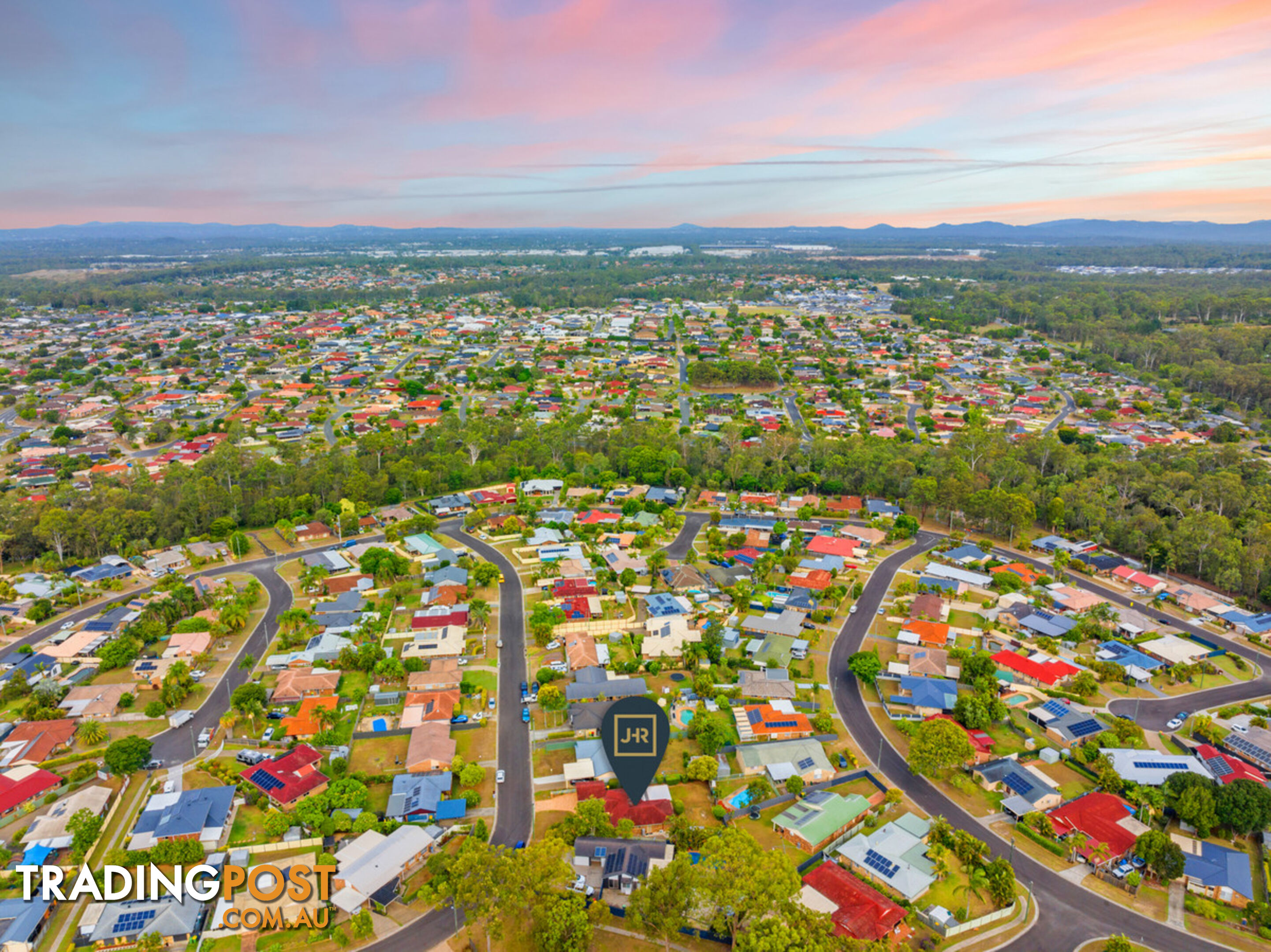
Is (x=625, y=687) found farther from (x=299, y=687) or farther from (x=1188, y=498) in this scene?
(x=1188, y=498)

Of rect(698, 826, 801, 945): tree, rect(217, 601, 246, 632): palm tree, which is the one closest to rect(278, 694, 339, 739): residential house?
rect(217, 601, 246, 632): palm tree

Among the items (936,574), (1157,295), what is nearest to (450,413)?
(936,574)

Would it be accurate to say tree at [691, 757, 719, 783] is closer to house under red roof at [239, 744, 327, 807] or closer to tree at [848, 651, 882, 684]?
tree at [848, 651, 882, 684]

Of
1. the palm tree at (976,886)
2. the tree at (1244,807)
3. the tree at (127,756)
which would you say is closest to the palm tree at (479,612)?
the tree at (127,756)

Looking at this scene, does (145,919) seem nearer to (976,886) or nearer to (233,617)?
(233,617)

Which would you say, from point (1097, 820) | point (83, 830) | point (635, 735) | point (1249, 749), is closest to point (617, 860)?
point (635, 735)
